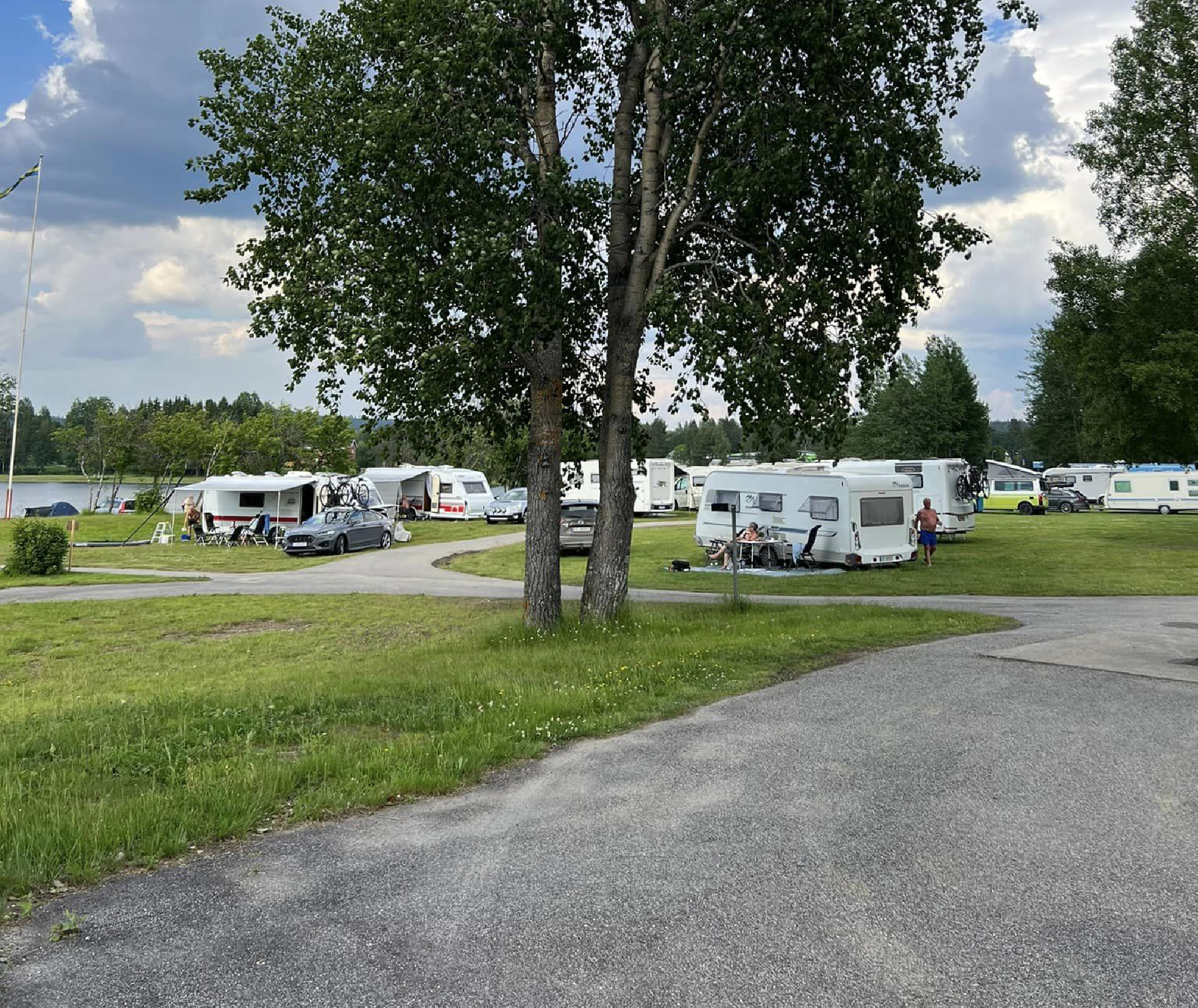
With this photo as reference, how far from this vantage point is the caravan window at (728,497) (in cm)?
2516

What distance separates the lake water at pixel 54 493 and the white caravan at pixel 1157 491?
210 feet

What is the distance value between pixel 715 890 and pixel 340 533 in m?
27.0

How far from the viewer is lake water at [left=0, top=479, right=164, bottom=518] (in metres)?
77.2

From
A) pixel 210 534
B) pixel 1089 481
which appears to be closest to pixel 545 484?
pixel 210 534

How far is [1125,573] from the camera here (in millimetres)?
21484

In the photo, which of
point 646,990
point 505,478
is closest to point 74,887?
point 646,990

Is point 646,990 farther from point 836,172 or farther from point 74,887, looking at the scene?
point 836,172

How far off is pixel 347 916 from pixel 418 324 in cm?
821

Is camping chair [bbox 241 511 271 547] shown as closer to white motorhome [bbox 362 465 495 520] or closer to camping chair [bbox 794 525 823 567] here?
white motorhome [bbox 362 465 495 520]

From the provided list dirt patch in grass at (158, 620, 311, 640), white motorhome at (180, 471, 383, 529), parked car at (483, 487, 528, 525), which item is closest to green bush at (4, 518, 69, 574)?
white motorhome at (180, 471, 383, 529)

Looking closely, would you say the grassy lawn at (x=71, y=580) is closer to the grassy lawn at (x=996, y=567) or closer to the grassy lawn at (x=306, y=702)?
the grassy lawn at (x=306, y=702)

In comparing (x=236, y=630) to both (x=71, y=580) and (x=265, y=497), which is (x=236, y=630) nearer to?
(x=71, y=580)

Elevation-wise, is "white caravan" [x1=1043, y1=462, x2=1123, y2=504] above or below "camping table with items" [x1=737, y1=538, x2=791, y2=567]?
above

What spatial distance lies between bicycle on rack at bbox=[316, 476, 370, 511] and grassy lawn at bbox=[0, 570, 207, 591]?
36.5ft
